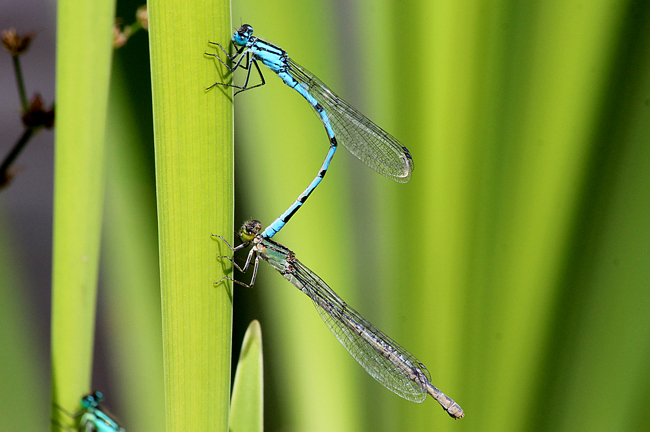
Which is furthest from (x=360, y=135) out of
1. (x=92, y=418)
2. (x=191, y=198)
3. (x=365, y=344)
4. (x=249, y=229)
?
(x=92, y=418)

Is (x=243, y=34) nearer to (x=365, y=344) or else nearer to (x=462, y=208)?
(x=462, y=208)

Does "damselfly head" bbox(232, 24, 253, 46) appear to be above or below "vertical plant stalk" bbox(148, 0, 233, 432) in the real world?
above

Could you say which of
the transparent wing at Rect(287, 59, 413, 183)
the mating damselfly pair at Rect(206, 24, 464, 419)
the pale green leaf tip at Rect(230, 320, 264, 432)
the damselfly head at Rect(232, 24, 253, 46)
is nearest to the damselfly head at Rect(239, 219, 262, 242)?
the mating damselfly pair at Rect(206, 24, 464, 419)

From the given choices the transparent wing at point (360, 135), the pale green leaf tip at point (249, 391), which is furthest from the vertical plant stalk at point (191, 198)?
the transparent wing at point (360, 135)

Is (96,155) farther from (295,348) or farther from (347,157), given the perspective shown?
(347,157)

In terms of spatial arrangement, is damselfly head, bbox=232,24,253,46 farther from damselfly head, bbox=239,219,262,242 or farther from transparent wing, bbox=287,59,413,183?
damselfly head, bbox=239,219,262,242

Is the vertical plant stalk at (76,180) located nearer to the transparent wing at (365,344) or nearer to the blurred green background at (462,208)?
the blurred green background at (462,208)
